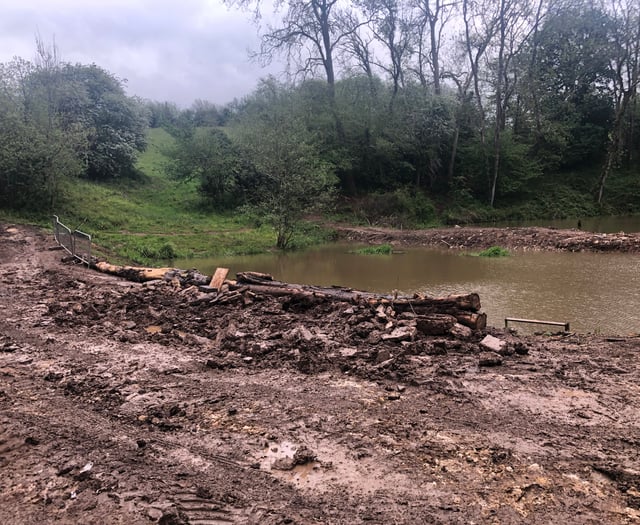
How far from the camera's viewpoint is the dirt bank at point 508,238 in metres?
17.0

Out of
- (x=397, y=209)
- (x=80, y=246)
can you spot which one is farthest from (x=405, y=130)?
(x=80, y=246)

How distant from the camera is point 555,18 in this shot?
34.2 metres

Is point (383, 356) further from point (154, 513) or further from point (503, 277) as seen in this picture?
point (503, 277)

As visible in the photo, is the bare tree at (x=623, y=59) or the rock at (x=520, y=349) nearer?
the rock at (x=520, y=349)

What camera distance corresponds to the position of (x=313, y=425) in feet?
14.1

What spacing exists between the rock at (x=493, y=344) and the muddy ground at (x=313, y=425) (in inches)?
4.1

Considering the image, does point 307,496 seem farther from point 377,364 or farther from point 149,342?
point 149,342

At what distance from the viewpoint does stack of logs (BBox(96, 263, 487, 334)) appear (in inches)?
275

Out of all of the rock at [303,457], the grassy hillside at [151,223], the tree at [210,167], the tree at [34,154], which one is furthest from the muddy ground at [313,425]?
the tree at [210,167]

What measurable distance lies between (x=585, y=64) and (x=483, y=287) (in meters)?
32.8

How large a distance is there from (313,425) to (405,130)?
28980 millimetres

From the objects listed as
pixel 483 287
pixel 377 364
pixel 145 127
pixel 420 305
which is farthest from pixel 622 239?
pixel 145 127

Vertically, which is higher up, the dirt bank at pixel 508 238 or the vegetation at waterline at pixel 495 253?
the dirt bank at pixel 508 238

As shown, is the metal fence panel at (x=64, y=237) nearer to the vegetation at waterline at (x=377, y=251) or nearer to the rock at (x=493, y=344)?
the vegetation at waterline at (x=377, y=251)
